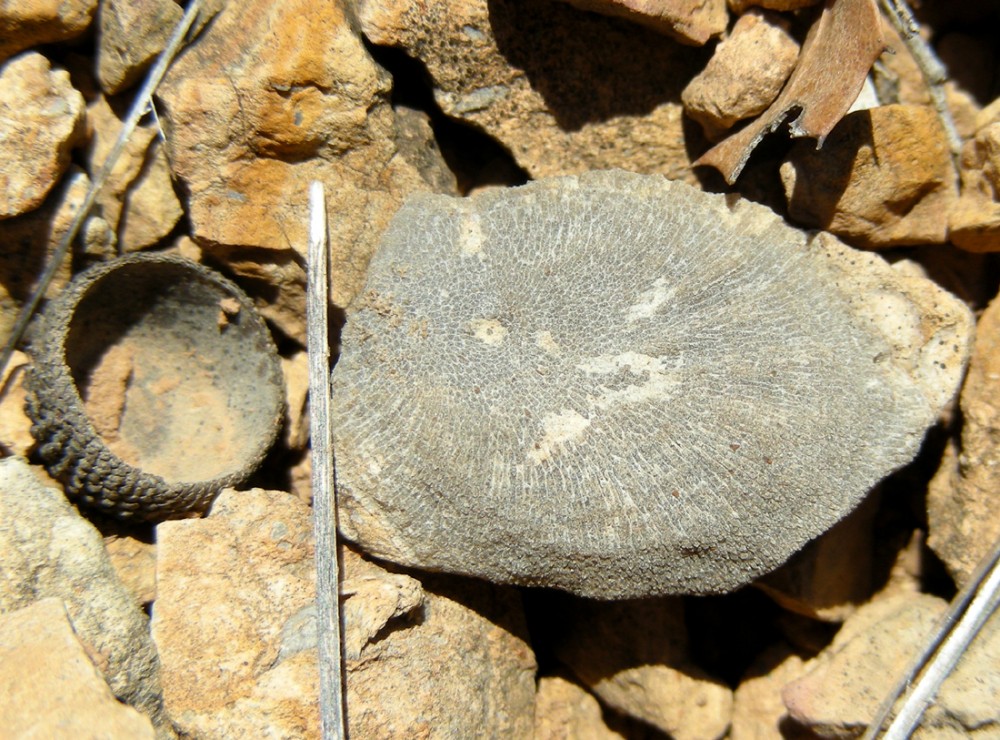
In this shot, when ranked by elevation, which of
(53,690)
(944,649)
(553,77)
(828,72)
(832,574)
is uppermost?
(828,72)

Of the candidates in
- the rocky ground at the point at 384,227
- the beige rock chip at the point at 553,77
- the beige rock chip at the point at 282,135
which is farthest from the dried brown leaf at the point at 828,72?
the beige rock chip at the point at 282,135

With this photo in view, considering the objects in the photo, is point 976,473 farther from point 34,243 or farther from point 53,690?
point 34,243

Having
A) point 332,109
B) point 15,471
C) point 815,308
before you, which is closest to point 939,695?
point 815,308

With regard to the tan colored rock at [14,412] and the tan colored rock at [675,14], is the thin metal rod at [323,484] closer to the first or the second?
the tan colored rock at [14,412]

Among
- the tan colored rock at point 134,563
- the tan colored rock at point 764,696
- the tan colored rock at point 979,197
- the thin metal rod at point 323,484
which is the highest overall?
the tan colored rock at point 979,197

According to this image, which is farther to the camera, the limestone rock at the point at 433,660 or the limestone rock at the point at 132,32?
the limestone rock at the point at 132,32

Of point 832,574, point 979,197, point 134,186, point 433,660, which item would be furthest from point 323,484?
point 979,197
